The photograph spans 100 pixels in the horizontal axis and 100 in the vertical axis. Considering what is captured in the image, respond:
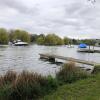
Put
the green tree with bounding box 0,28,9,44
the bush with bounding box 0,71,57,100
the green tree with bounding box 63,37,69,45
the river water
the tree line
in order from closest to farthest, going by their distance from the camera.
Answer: the bush with bounding box 0,71,57,100, the river water, the green tree with bounding box 0,28,9,44, the tree line, the green tree with bounding box 63,37,69,45

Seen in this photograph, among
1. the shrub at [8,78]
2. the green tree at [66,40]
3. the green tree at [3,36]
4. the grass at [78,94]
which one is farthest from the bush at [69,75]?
the green tree at [66,40]

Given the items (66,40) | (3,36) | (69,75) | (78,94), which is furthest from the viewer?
(66,40)

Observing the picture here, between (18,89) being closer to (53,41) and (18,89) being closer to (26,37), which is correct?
(26,37)

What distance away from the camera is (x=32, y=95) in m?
8.17

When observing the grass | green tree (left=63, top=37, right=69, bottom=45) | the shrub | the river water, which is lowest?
the river water

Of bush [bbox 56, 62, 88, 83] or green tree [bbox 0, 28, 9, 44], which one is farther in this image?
green tree [bbox 0, 28, 9, 44]

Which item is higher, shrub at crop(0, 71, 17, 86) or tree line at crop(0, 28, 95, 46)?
tree line at crop(0, 28, 95, 46)

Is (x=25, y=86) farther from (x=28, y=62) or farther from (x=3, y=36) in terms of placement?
(x=3, y=36)

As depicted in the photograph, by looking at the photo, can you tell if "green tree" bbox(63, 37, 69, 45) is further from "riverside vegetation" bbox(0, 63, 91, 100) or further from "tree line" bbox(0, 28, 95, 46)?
"riverside vegetation" bbox(0, 63, 91, 100)

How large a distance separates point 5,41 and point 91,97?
115819 mm

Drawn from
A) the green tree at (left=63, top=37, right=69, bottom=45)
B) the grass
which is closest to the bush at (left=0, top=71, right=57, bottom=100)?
the grass

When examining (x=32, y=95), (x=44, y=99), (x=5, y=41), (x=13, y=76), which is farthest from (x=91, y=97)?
(x=5, y=41)

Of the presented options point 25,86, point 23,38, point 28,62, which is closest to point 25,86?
point 25,86

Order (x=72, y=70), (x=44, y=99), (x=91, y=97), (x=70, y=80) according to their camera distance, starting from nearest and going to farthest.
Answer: (x=91, y=97) → (x=44, y=99) → (x=70, y=80) → (x=72, y=70)
